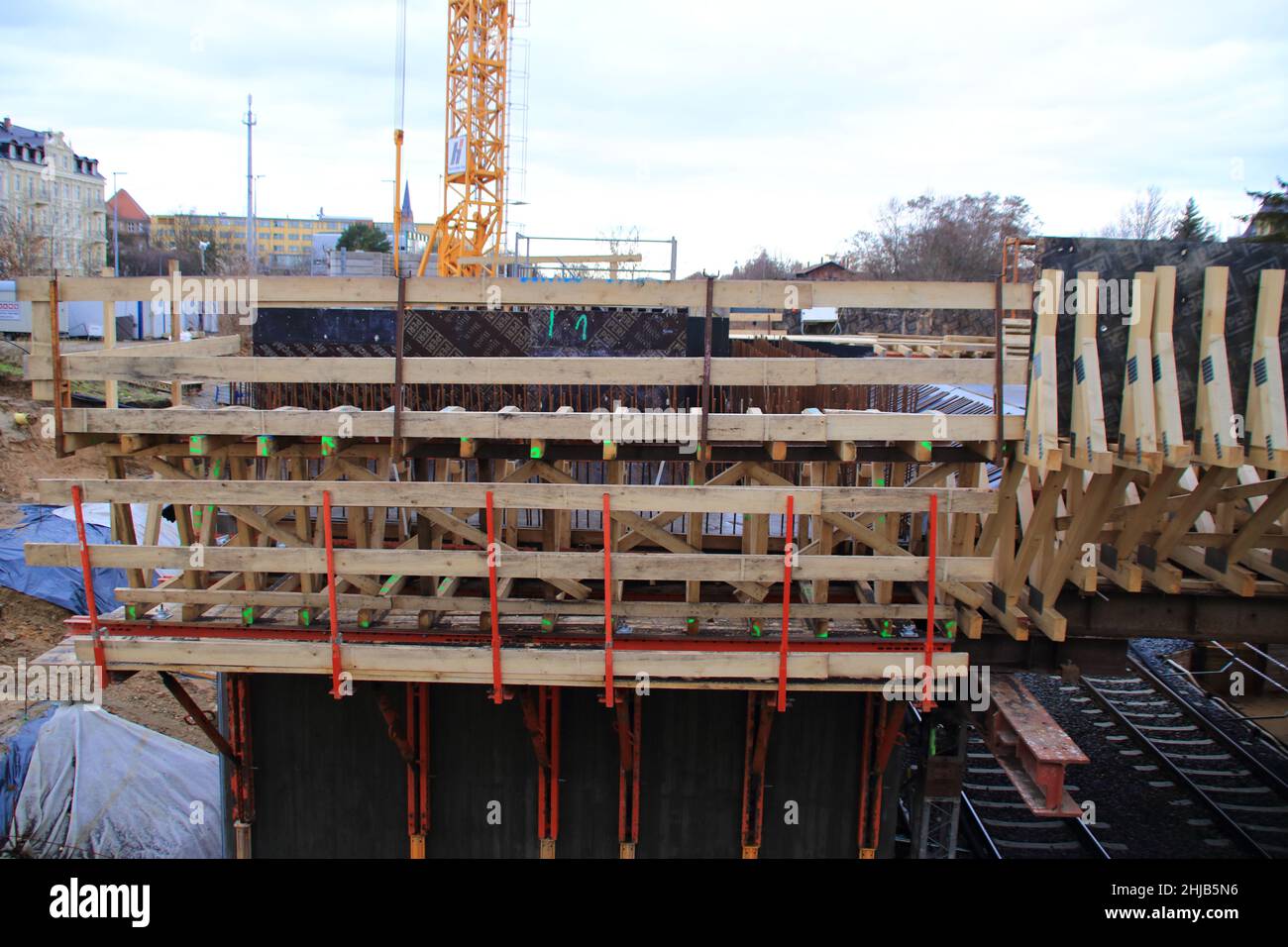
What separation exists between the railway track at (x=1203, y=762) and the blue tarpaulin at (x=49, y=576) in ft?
50.6

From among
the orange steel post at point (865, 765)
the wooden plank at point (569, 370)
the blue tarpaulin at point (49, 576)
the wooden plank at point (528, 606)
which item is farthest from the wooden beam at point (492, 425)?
the blue tarpaulin at point (49, 576)

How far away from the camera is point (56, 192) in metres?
61.2

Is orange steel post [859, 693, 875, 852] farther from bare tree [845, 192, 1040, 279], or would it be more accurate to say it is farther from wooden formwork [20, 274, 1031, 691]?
bare tree [845, 192, 1040, 279]

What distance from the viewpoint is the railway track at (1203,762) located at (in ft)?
35.0

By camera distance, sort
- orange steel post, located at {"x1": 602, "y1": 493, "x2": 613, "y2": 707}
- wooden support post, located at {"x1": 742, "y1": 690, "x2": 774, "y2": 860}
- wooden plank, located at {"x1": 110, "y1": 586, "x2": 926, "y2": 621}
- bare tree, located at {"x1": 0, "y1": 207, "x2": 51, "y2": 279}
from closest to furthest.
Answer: orange steel post, located at {"x1": 602, "y1": 493, "x2": 613, "y2": 707} < wooden plank, located at {"x1": 110, "y1": 586, "x2": 926, "y2": 621} < wooden support post, located at {"x1": 742, "y1": 690, "x2": 774, "y2": 860} < bare tree, located at {"x1": 0, "y1": 207, "x2": 51, "y2": 279}

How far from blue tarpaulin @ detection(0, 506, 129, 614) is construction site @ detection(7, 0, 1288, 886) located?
26.5 feet

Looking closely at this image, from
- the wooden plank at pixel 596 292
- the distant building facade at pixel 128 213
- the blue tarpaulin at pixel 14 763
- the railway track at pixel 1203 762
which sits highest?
the distant building facade at pixel 128 213

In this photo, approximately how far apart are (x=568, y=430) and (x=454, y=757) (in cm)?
375

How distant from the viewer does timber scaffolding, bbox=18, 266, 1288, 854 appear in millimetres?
6324

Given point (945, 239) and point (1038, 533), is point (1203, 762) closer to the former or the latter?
point (1038, 533)

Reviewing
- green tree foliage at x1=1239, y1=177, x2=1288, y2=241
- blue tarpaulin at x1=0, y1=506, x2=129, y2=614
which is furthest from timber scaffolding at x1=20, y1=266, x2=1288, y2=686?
green tree foliage at x1=1239, y1=177, x2=1288, y2=241

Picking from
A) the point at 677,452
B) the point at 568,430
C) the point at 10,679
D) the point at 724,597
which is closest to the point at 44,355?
the point at 568,430

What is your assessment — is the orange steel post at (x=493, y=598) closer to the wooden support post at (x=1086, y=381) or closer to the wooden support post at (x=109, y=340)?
the wooden support post at (x=109, y=340)

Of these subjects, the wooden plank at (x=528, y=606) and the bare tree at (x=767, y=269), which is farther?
the bare tree at (x=767, y=269)
